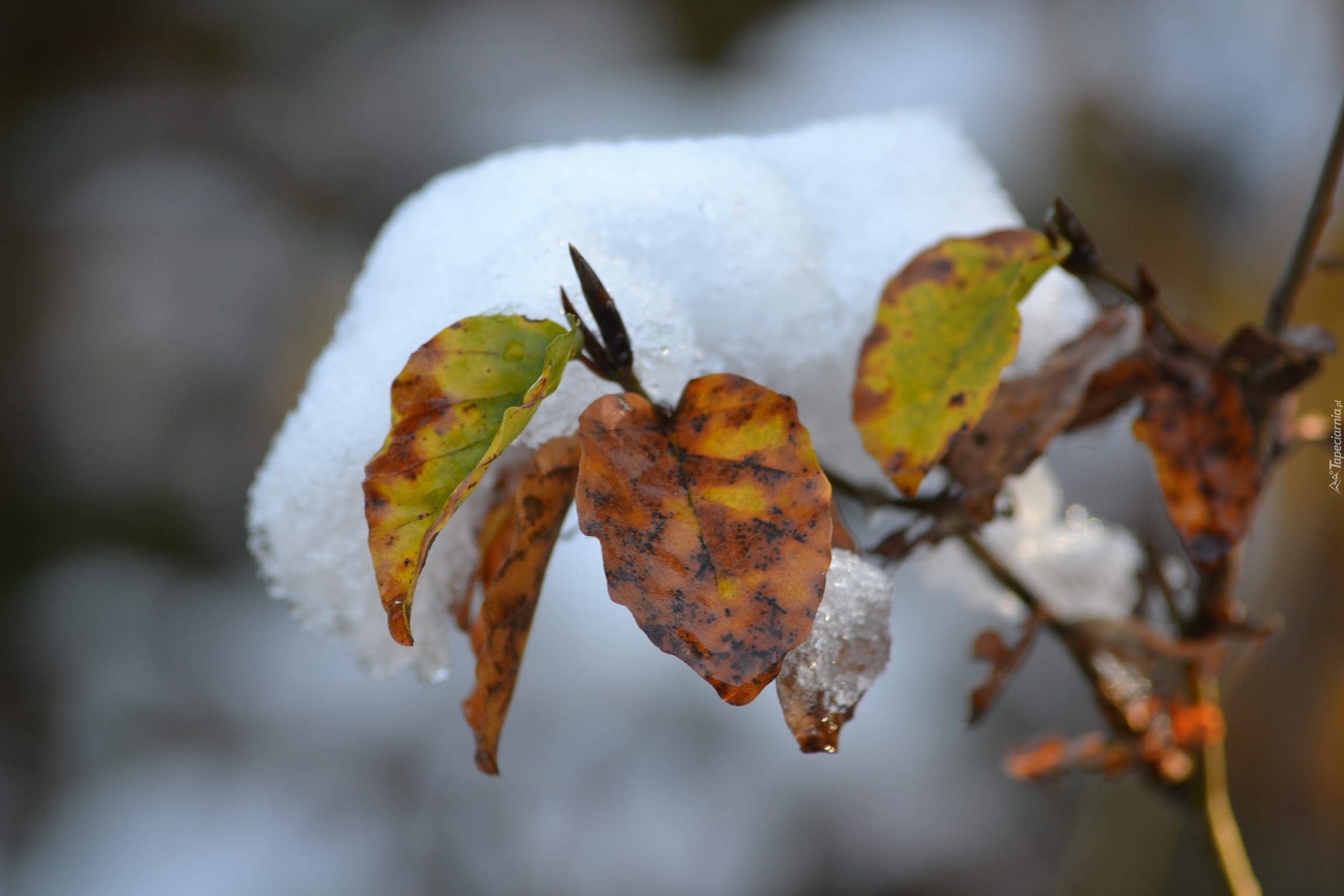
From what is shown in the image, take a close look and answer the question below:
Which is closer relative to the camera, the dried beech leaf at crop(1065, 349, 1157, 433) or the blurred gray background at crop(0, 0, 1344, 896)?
the dried beech leaf at crop(1065, 349, 1157, 433)

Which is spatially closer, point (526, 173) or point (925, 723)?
point (526, 173)

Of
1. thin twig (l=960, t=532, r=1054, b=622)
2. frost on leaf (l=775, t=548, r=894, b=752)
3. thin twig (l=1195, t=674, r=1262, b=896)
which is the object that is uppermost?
frost on leaf (l=775, t=548, r=894, b=752)

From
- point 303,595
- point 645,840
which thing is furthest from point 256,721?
point 303,595

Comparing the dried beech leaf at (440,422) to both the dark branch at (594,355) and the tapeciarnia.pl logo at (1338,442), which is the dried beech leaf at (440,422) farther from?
the tapeciarnia.pl logo at (1338,442)

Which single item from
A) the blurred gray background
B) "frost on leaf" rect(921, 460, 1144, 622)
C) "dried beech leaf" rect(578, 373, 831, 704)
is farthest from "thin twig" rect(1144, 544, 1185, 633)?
the blurred gray background

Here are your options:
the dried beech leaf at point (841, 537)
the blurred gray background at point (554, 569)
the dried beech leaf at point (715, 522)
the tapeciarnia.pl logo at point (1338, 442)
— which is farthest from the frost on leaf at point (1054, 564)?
the blurred gray background at point (554, 569)

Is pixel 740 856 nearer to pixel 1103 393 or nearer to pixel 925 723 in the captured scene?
pixel 925 723

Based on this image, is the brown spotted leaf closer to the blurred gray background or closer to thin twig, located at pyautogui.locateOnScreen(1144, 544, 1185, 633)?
thin twig, located at pyautogui.locateOnScreen(1144, 544, 1185, 633)
